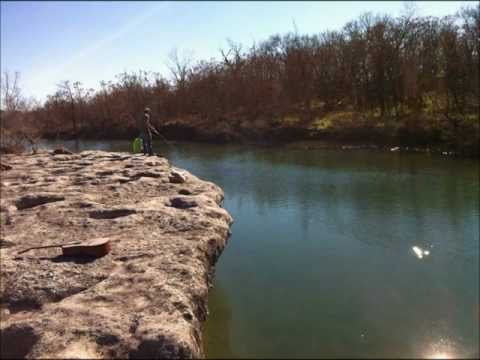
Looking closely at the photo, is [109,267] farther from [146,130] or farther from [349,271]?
[146,130]

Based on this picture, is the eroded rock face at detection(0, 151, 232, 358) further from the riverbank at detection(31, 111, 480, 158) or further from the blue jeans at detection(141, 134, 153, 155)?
the riverbank at detection(31, 111, 480, 158)

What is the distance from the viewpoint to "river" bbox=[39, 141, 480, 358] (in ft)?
21.0

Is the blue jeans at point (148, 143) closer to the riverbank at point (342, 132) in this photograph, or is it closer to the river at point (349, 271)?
the river at point (349, 271)

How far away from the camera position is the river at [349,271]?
6.41 meters

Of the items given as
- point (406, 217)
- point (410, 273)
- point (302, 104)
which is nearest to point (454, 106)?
point (302, 104)

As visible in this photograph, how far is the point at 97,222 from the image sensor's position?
794 cm

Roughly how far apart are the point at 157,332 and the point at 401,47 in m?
30.4

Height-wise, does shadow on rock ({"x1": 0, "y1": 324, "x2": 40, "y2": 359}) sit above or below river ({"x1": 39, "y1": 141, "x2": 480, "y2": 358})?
above

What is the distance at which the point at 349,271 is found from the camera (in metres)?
8.83

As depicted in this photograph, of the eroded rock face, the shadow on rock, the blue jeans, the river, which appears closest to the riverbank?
the river

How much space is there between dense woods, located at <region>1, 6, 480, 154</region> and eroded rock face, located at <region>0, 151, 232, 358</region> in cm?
1530

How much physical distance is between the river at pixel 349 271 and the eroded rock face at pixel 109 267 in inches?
43.0

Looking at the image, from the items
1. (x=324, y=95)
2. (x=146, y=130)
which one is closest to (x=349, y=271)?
(x=146, y=130)

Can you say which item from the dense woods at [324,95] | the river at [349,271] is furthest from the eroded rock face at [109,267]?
the dense woods at [324,95]
